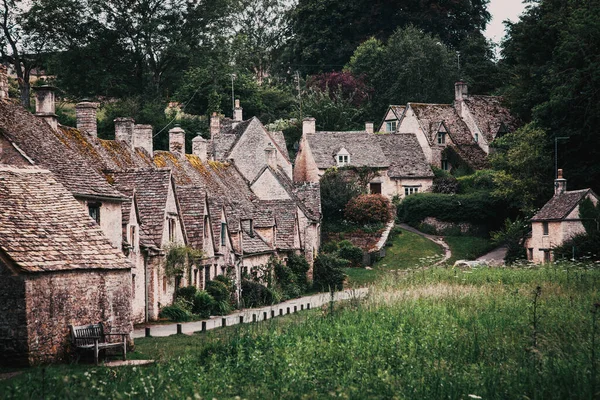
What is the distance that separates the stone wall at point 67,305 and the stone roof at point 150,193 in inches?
465

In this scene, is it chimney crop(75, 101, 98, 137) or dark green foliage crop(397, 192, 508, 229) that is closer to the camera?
chimney crop(75, 101, 98, 137)

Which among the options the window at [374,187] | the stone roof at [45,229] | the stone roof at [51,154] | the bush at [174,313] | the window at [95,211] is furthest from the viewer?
the window at [374,187]

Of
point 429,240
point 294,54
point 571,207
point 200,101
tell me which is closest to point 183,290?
point 571,207

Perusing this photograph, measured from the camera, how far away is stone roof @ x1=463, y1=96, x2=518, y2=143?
9388 centimetres

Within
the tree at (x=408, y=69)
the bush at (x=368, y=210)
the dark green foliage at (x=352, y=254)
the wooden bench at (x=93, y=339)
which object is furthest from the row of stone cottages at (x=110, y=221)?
the tree at (x=408, y=69)

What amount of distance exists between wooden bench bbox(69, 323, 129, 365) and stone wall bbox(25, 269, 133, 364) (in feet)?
0.61

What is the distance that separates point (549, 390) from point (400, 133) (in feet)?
242

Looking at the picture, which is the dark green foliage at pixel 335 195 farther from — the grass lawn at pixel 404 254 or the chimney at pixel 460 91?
the chimney at pixel 460 91

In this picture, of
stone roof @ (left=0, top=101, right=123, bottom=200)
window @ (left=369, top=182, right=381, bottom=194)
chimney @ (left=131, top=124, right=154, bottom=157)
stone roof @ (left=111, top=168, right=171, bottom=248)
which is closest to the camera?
stone roof @ (left=0, top=101, right=123, bottom=200)

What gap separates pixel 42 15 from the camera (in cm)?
7750

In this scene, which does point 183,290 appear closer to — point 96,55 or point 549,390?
point 549,390

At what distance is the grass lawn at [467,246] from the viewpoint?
70.1 m

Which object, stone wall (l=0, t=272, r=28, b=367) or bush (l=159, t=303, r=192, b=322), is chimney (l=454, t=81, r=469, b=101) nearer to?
bush (l=159, t=303, r=192, b=322)

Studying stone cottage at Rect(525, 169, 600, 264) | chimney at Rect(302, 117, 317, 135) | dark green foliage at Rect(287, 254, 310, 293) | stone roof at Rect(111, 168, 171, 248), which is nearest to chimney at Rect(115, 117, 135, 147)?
stone roof at Rect(111, 168, 171, 248)
